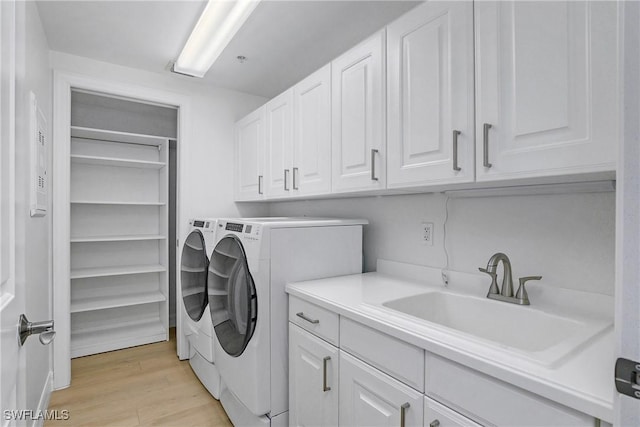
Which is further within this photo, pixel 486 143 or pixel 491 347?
pixel 486 143

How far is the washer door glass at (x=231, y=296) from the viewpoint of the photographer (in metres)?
1.72

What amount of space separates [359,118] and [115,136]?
2.46 m

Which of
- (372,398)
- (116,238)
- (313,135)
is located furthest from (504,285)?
(116,238)

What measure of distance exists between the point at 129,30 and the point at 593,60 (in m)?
2.47

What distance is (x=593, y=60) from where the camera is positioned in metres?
0.93

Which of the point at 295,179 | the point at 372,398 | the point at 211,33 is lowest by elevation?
the point at 372,398

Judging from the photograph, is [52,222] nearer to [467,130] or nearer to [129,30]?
[129,30]

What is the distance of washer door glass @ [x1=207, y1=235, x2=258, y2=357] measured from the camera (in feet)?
5.66

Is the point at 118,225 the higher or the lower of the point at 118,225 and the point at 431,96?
the lower

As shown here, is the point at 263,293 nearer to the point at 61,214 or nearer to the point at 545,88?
the point at 545,88

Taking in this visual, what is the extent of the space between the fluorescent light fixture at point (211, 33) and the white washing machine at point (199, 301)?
113cm

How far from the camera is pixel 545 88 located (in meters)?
1.04

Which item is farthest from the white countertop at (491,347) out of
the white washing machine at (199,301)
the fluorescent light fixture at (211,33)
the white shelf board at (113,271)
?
the white shelf board at (113,271)

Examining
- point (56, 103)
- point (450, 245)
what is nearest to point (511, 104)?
point (450, 245)
